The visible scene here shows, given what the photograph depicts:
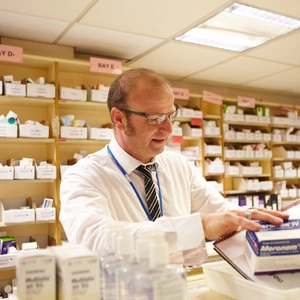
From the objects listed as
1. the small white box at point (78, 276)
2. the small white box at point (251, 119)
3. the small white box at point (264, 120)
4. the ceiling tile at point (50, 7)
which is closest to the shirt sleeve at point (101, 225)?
the small white box at point (78, 276)

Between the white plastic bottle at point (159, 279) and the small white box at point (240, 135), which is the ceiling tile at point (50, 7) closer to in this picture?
the white plastic bottle at point (159, 279)

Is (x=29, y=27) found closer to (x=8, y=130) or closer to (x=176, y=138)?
(x=8, y=130)

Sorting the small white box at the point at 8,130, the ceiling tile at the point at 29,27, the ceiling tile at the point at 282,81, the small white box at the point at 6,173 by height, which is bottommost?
the small white box at the point at 6,173

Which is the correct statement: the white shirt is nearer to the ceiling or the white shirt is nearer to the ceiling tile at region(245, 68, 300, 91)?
the ceiling

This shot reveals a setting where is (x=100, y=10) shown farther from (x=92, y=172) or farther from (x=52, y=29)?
(x=92, y=172)

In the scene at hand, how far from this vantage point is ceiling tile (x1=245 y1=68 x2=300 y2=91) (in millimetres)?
4812

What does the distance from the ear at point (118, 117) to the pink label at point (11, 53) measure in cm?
198

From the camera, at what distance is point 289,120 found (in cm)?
580

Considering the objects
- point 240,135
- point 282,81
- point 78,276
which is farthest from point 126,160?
point 282,81

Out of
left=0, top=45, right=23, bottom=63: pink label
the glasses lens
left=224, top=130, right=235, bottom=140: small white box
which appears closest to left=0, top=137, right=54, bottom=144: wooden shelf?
left=0, top=45, right=23, bottom=63: pink label

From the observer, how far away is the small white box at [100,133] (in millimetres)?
3652

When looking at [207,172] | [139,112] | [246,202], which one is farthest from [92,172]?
[246,202]

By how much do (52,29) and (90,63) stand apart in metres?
0.51

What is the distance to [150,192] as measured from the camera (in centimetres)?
161
